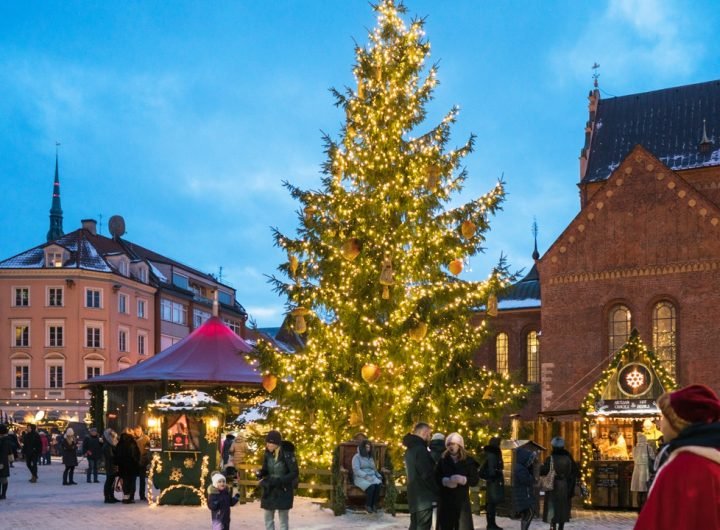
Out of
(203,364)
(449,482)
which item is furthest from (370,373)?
(203,364)

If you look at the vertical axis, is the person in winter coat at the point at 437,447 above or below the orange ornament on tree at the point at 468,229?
below

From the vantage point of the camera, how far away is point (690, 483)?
12.5 feet

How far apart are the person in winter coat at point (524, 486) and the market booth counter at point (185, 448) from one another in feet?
20.9

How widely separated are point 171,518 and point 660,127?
31.6 meters

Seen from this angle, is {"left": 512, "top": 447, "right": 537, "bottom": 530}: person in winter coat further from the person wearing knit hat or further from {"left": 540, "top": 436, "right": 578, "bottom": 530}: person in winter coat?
the person wearing knit hat

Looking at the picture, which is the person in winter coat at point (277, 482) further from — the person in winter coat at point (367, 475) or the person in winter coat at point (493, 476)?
the person in winter coat at point (367, 475)

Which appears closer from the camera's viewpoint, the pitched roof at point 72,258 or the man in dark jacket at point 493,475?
the man in dark jacket at point 493,475

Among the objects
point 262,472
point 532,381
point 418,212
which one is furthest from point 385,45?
point 532,381

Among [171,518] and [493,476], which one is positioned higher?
[493,476]

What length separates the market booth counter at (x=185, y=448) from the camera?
58.4ft

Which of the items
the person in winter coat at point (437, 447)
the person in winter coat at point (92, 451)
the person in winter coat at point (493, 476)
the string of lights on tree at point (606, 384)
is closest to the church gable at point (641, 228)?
the string of lights on tree at point (606, 384)

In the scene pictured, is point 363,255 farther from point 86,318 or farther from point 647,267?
point 86,318

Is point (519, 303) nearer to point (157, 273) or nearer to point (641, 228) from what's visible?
point (641, 228)

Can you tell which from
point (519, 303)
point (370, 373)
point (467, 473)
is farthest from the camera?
point (519, 303)
